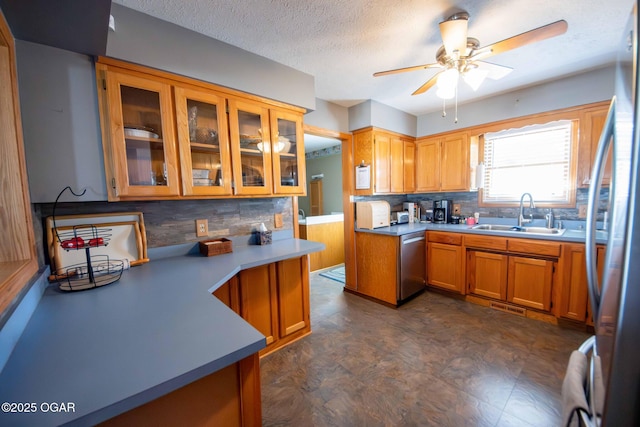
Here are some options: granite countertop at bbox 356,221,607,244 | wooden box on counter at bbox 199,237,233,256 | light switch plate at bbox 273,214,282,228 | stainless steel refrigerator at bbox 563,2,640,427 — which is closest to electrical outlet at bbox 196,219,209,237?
wooden box on counter at bbox 199,237,233,256

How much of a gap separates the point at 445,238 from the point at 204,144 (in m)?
2.82

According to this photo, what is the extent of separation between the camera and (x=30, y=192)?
1.28m

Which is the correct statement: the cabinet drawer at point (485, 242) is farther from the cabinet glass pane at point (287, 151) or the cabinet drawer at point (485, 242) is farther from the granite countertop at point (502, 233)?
the cabinet glass pane at point (287, 151)

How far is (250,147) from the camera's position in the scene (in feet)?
6.61

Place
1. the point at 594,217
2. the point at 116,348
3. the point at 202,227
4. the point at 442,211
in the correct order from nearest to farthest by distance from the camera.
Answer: the point at 116,348 < the point at 594,217 < the point at 202,227 < the point at 442,211

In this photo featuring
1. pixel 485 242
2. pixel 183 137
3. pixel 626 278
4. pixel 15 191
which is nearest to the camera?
pixel 626 278

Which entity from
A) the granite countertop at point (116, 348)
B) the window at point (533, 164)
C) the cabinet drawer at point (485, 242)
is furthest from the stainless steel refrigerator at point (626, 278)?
the window at point (533, 164)

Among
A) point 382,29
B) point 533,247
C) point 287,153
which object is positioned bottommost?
point 533,247

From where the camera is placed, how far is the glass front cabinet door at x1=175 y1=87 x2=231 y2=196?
1.68m

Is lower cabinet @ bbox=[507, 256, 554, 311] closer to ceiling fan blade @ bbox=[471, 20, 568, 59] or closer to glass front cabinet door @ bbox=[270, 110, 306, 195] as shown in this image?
ceiling fan blade @ bbox=[471, 20, 568, 59]

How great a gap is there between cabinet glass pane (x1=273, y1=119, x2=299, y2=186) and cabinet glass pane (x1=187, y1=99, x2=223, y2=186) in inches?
20.5

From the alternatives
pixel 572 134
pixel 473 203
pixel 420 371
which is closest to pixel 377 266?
pixel 420 371

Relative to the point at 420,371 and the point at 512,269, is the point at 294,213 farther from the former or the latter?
the point at 512,269

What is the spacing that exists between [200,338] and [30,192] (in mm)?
1293
